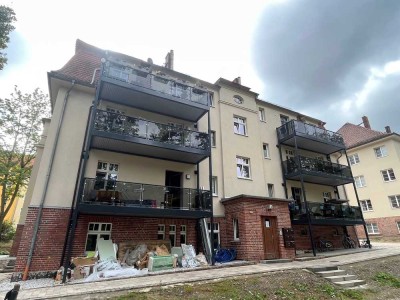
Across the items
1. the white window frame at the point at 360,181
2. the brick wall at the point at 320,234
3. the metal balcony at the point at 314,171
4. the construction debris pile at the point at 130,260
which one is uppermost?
the white window frame at the point at 360,181

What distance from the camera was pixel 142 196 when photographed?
1084cm

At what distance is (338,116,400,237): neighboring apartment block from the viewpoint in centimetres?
2414

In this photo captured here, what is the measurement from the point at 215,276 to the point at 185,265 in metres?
2.46

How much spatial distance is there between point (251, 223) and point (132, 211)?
617cm

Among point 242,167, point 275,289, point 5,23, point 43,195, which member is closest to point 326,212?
point 242,167

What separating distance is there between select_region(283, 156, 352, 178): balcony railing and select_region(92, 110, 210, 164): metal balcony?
7299 millimetres

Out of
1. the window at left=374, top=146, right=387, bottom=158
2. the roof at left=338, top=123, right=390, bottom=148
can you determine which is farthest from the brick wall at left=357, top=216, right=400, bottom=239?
the roof at left=338, top=123, right=390, bottom=148

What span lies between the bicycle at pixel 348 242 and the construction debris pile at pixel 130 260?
12143mm

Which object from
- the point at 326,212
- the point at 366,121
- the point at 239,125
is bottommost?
the point at 326,212

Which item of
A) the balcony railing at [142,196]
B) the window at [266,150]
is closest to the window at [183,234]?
the balcony railing at [142,196]

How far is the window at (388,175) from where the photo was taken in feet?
81.3

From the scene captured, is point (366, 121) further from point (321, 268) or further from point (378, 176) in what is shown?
point (321, 268)

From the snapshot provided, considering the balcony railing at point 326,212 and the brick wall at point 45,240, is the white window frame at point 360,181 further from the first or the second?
the brick wall at point 45,240

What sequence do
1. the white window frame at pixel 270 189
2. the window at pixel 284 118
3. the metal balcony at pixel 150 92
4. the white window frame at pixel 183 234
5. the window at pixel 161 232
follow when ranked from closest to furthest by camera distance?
the metal balcony at pixel 150 92 → the window at pixel 161 232 → the white window frame at pixel 183 234 → the white window frame at pixel 270 189 → the window at pixel 284 118
